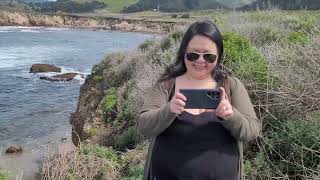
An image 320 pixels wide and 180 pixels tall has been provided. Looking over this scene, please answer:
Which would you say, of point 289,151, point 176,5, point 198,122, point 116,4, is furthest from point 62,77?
point 176,5

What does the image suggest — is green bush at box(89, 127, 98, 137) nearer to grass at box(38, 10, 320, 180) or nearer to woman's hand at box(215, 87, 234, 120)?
grass at box(38, 10, 320, 180)

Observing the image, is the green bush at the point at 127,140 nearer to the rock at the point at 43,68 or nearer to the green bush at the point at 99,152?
the green bush at the point at 99,152

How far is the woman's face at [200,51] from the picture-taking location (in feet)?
9.71

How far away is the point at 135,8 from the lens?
14438 centimetres

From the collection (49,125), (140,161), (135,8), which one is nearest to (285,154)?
(140,161)

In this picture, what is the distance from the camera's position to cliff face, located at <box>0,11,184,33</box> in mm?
81750

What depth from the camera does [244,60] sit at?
7.15 m

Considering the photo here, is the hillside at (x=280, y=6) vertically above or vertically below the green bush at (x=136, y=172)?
above

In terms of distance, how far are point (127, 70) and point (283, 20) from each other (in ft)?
14.9

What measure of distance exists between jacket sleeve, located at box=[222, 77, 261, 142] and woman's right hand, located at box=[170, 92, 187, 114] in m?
0.27

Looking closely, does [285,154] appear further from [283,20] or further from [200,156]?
[283,20]

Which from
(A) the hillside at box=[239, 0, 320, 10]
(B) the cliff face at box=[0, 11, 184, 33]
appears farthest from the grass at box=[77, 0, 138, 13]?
(A) the hillside at box=[239, 0, 320, 10]

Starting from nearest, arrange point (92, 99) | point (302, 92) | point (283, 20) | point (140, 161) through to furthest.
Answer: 1. point (302, 92)
2. point (140, 161)
3. point (283, 20)
4. point (92, 99)

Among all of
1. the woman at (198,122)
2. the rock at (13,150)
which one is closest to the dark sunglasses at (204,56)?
the woman at (198,122)
